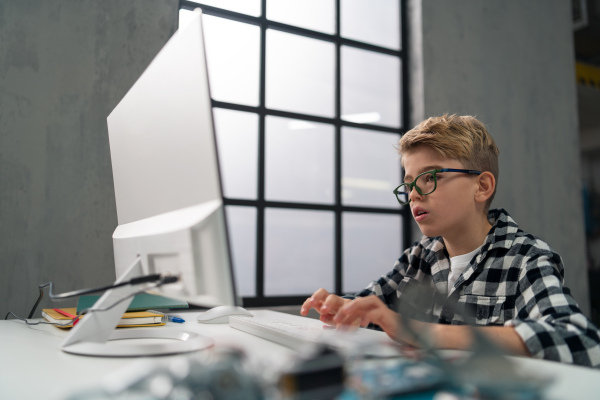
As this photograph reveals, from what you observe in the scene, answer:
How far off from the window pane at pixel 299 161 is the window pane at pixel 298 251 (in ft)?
0.32

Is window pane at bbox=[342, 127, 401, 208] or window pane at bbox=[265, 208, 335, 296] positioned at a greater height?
window pane at bbox=[342, 127, 401, 208]

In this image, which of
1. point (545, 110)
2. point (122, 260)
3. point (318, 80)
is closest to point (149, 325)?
point (122, 260)

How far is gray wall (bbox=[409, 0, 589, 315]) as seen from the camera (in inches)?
100

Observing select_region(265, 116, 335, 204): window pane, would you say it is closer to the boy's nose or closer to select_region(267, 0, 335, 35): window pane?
select_region(267, 0, 335, 35): window pane

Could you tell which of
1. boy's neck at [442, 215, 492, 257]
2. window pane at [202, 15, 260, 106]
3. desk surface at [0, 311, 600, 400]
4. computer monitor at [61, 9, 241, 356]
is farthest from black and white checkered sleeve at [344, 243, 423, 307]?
window pane at [202, 15, 260, 106]

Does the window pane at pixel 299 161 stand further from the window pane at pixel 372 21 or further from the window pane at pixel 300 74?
the window pane at pixel 372 21

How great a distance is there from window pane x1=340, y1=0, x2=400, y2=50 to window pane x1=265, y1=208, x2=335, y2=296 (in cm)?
110

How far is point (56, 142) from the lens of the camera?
63.1 inches

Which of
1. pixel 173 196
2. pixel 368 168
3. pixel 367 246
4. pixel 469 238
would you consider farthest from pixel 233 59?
pixel 173 196

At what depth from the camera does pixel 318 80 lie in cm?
236

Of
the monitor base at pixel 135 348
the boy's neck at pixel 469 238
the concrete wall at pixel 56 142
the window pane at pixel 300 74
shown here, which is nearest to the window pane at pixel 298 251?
the window pane at pixel 300 74

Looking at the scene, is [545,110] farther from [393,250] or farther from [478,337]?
[478,337]

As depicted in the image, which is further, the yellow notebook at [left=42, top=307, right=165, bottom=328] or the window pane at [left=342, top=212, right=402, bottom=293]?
the window pane at [left=342, top=212, right=402, bottom=293]

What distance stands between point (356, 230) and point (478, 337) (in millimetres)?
2085
